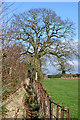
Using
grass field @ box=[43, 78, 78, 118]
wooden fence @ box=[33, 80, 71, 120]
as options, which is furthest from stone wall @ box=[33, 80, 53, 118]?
grass field @ box=[43, 78, 78, 118]

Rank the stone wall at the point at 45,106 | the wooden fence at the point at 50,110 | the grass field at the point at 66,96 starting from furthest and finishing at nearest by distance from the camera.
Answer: the grass field at the point at 66,96
the stone wall at the point at 45,106
the wooden fence at the point at 50,110

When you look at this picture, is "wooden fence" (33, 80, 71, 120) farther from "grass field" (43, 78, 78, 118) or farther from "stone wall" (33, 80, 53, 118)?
"grass field" (43, 78, 78, 118)

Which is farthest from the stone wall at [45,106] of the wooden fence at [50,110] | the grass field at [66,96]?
the grass field at [66,96]

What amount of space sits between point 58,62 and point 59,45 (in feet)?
6.45

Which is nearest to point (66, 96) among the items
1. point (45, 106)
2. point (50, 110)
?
point (45, 106)

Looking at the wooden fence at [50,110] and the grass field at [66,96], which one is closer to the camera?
the wooden fence at [50,110]

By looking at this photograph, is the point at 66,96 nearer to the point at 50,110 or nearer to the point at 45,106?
the point at 45,106

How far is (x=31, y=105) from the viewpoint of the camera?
24.9 feet

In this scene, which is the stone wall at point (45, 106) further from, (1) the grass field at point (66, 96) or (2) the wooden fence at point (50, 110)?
(1) the grass field at point (66, 96)

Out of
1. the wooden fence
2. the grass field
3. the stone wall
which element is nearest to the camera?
the wooden fence

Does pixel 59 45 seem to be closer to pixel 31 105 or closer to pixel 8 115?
pixel 31 105

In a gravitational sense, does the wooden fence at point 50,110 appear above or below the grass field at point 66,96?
above

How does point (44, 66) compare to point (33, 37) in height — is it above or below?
below

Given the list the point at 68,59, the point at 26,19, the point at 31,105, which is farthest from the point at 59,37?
the point at 31,105
